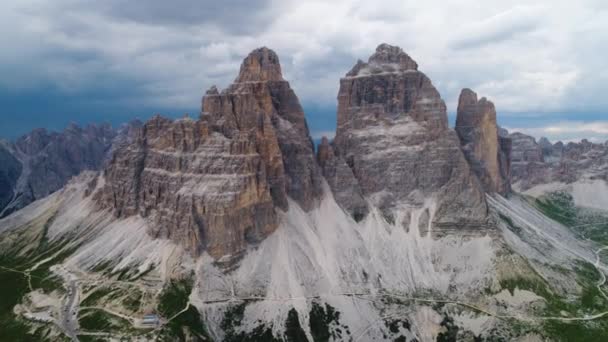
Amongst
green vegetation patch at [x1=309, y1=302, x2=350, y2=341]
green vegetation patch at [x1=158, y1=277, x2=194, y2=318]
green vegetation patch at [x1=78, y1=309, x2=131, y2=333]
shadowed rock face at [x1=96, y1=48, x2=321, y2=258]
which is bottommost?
green vegetation patch at [x1=309, y1=302, x2=350, y2=341]

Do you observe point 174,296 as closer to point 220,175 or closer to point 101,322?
point 101,322

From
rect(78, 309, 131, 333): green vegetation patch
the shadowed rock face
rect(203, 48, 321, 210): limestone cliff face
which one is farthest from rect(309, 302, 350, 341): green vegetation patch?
rect(78, 309, 131, 333): green vegetation patch

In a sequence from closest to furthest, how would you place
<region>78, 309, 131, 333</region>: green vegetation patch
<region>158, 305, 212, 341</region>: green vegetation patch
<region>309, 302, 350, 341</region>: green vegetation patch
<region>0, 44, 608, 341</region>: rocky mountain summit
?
<region>158, 305, 212, 341</region>: green vegetation patch → <region>78, 309, 131, 333</region>: green vegetation patch → <region>309, 302, 350, 341</region>: green vegetation patch → <region>0, 44, 608, 341</region>: rocky mountain summit

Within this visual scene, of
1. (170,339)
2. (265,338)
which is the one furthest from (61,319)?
(265,338)

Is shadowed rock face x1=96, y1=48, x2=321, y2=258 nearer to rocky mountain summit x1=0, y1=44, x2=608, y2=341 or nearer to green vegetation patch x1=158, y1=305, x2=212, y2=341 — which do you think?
rocky mountain summit x1=0, y1=44, x2=608, y2=341

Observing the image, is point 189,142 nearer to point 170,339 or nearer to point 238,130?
point 238,130

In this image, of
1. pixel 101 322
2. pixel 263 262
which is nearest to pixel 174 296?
pixel 101 322

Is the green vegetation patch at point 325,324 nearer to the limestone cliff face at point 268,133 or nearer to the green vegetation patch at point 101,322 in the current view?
the limestone cliff face at point 268,133

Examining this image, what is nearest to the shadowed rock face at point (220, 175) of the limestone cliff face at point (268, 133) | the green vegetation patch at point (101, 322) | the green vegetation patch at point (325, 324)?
the limestone cliff face at point (268, 133)
